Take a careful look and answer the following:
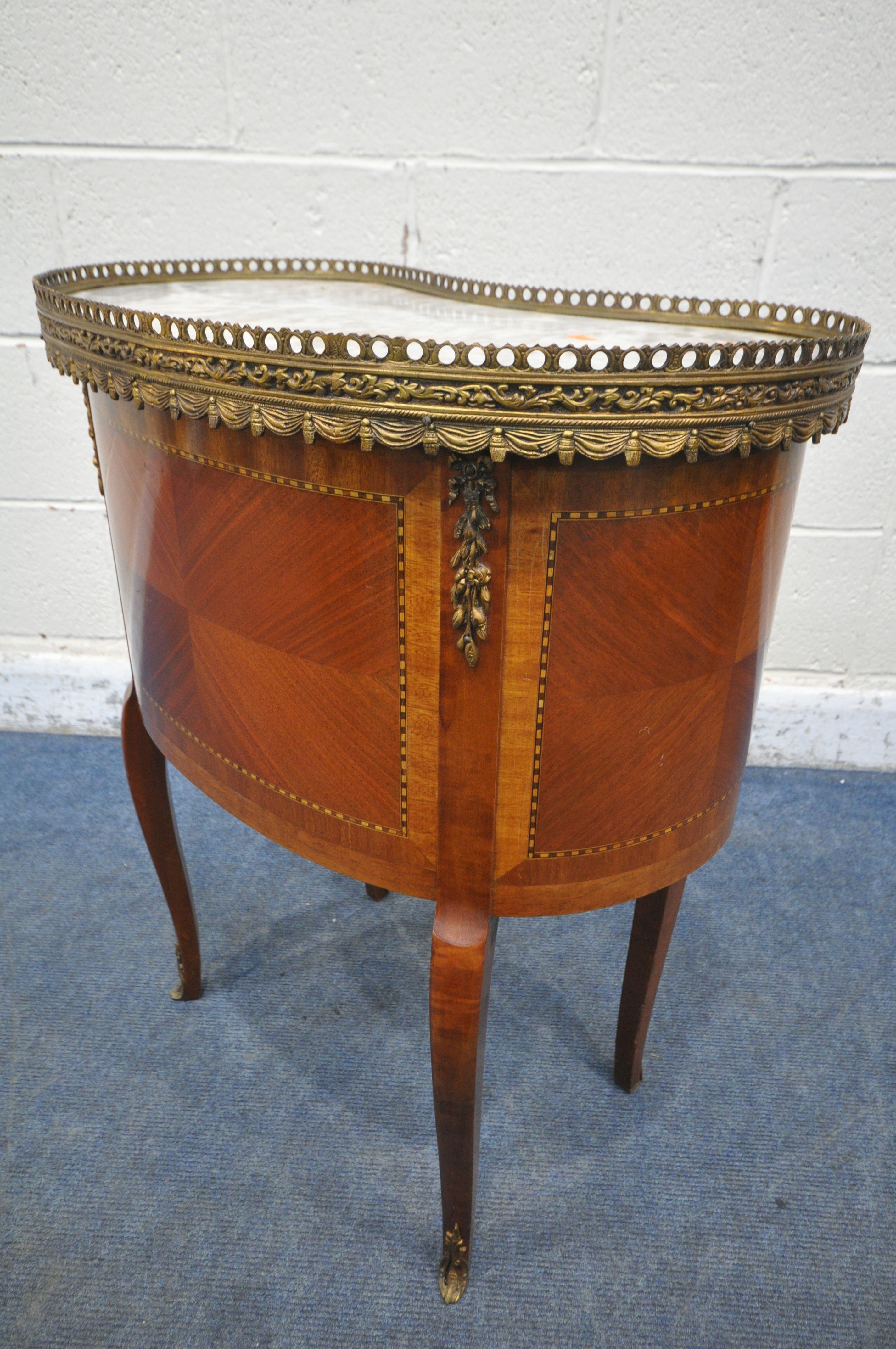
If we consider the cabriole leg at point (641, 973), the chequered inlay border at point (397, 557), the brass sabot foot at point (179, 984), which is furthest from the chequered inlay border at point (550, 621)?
the brass sabot foot at point (179, 984)

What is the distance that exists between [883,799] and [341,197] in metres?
1.60

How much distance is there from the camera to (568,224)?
1.49 metres

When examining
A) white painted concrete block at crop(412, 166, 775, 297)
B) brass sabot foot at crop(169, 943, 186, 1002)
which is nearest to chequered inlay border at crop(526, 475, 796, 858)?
brass sabot foot at crop(169, 943, 186, 1002)

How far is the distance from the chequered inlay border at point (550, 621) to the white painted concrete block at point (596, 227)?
948 mm

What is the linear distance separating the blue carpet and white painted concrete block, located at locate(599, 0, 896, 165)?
1.26m

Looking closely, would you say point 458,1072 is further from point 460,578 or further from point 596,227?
point 596,227

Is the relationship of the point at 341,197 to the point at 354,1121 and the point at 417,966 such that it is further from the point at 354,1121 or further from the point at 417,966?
the point at 354,1121

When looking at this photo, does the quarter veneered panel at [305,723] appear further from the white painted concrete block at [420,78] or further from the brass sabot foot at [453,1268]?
the white painted concrete block at [420,78]

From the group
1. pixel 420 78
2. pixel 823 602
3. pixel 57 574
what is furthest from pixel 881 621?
pixel 57 574

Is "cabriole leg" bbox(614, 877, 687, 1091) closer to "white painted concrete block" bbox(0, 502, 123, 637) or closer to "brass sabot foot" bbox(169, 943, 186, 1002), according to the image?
"brass sabot foot" bbox(169, 943, 186, 1002)

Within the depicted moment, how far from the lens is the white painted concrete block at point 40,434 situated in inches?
65.6

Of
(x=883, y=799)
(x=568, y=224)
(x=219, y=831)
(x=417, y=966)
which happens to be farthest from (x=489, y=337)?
(x=883, y=799)

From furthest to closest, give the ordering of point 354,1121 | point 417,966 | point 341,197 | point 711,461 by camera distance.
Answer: point 341,197
point 417,966
point 354,1121
point 711,461

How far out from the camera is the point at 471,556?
61cm
